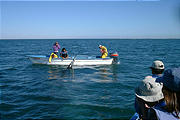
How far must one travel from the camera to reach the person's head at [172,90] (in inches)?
80.3

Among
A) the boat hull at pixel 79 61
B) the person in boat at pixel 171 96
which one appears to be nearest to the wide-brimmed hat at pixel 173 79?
the person in boat at pixel 171 96

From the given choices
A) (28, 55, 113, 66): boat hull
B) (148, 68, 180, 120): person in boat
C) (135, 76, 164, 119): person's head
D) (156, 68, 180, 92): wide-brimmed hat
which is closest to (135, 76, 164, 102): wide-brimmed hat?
(135, 76, 164, 119): person's head

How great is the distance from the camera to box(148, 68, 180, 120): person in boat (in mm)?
2045

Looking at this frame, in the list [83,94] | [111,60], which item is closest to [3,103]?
[83,94]

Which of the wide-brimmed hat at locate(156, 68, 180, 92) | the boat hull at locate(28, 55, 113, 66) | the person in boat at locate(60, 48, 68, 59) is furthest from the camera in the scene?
the boat hull at locate(28, 55, 113, 66)

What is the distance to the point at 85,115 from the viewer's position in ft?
22.7

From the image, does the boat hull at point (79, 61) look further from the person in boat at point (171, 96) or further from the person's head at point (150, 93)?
the person in boat at point (171, 96)

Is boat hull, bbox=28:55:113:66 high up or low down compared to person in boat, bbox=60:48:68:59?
down

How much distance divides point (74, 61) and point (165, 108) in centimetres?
1589

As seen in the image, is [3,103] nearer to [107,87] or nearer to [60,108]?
[60,108]

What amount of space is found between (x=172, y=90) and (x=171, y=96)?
0.09 metres

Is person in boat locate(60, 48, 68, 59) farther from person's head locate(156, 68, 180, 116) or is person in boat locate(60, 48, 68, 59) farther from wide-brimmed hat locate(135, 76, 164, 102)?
person's head locate(156, 68, 180, 116)

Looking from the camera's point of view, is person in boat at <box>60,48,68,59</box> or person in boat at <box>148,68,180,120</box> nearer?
person in boat at <box>148,68,180,120</box>

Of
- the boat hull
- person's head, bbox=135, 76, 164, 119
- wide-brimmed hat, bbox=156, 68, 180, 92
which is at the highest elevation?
wide-brimmed hat, bbox=156, 68, 180, 92
